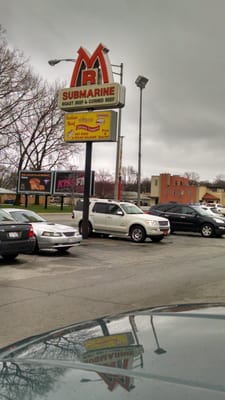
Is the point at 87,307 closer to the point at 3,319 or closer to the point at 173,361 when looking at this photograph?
the point at 3,319

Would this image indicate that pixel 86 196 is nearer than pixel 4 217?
No

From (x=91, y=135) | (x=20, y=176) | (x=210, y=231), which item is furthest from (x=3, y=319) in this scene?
(x=20, y=176)

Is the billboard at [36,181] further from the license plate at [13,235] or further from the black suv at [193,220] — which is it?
the license plate at [13,235]

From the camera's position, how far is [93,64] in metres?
19.5

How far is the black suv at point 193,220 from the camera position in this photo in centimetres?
2372

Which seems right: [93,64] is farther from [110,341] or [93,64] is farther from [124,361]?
[124,361]

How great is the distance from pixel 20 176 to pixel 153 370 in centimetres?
5572

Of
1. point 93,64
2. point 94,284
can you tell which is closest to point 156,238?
point 93,64

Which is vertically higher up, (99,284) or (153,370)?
(153,370)

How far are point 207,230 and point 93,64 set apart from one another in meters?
10.7

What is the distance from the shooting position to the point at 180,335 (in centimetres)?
251

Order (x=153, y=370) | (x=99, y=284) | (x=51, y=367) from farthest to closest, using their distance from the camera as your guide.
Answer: (x=99, y=284) < (x=51, y=367) < (x=153, y=370)

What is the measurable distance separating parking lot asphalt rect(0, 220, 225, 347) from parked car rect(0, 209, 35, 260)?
428 mm

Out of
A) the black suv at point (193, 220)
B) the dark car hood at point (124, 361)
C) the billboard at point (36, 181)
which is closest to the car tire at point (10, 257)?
the dark car hood at point (124, 361)
